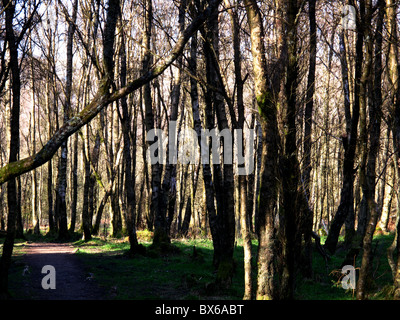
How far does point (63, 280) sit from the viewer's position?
1006 centimetres

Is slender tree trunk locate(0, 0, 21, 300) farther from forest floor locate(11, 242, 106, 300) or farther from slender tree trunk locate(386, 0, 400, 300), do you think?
slender tree trunk locate(386, 0, 400, 300)

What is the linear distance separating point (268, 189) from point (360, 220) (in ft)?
29.0

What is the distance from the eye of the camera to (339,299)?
8094 mm

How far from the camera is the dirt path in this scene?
841 cm

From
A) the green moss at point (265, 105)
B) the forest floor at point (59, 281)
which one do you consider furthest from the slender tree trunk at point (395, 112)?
the forest floor at point (59, 281)

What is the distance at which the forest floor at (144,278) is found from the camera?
8.56 m

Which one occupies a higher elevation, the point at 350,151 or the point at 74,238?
the point at 350,151

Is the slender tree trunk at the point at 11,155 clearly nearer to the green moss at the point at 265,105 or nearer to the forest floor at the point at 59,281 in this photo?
the forest floor at the point at 59,281

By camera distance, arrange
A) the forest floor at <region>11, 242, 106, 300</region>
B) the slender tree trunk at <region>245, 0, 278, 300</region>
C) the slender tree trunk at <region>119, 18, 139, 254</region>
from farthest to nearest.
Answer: the slender tree trunk at <region>119, 18, 139, 254</region> < the forest floor at <region>11, 242, 106, 300</region> < the slender tree trunk at <region>245, 0, 278, 300</region>

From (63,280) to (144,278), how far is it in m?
2.04

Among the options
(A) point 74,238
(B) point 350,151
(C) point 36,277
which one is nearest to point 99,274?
(C) point 36,277

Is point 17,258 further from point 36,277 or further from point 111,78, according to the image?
point 111,78

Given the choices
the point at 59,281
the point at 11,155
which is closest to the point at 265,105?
the point at 11,155

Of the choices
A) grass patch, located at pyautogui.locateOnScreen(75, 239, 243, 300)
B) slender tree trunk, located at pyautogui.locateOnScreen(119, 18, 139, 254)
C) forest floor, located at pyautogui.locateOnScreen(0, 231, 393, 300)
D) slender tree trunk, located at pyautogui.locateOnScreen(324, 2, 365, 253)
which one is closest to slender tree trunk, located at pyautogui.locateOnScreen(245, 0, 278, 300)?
forest floor, located at pyautogui.locateOnScreen(0, 231, 393, 300)
